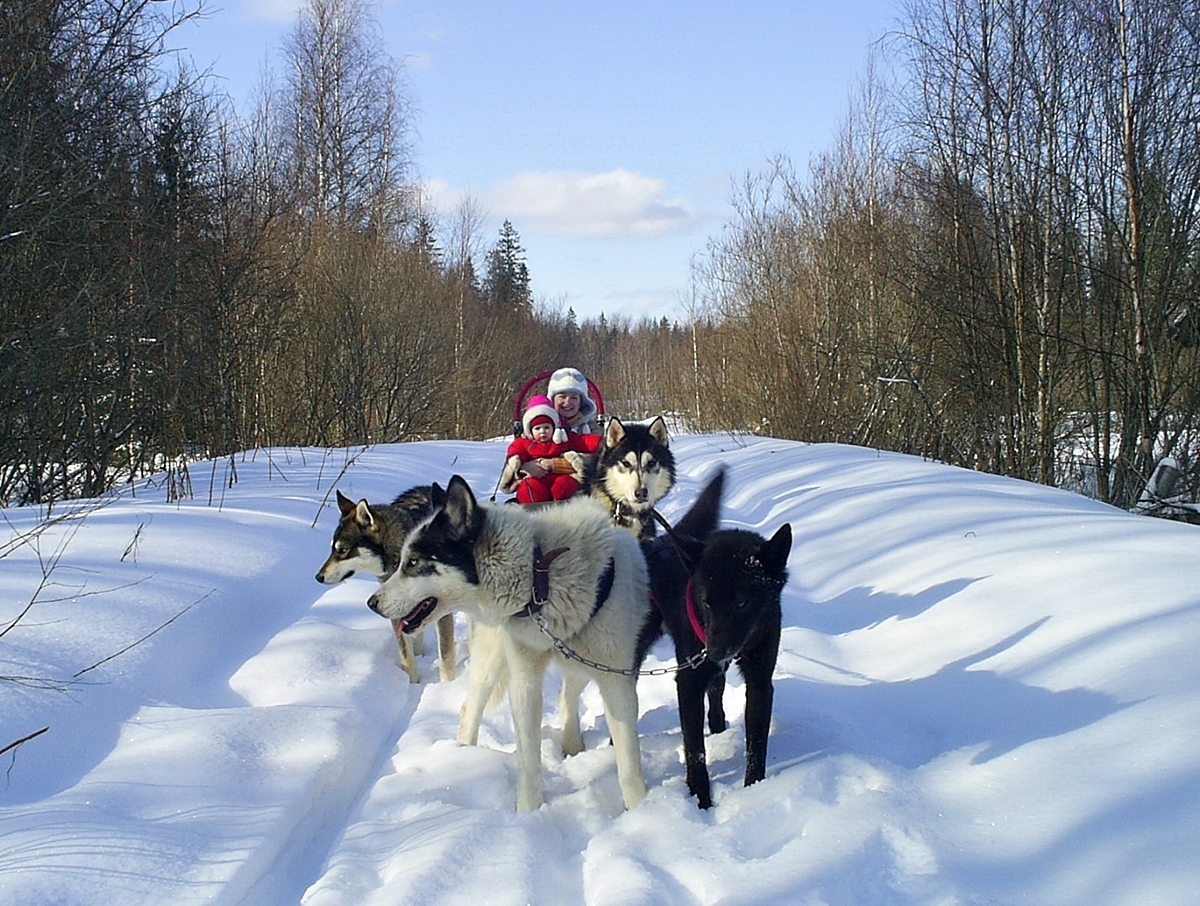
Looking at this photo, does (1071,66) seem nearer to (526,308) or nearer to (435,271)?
(435,271)

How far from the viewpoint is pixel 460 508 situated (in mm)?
3150

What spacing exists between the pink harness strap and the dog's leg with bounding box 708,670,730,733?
542mm

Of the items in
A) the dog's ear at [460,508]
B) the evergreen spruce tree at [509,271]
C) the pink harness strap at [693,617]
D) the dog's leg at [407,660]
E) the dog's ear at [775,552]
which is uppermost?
the evergreen spruce tree at [509,271]

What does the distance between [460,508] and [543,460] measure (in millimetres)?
3129

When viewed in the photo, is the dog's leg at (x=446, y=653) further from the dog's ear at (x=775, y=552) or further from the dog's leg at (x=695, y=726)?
the dog's ear at (x=775, y=552)

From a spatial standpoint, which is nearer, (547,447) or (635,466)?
(635,466)

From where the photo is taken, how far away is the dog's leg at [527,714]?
303 cm

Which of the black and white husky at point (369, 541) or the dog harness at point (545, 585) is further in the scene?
the black and white husky at point (369, 541)

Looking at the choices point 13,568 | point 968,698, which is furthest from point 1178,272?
point 13,568

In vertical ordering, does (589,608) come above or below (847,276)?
below

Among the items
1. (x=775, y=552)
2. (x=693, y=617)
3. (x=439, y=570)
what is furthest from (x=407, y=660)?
(x=775, y=552)

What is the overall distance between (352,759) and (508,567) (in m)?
1.07

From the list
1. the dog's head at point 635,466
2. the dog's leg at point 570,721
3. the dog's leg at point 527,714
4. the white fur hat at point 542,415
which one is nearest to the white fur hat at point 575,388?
the white fur hat at point 542,415

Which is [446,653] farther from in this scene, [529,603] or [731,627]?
[731,627]
